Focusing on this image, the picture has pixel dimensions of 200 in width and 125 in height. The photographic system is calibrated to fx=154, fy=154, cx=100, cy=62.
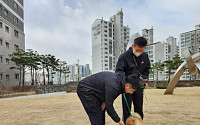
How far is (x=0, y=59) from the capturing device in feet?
82.0

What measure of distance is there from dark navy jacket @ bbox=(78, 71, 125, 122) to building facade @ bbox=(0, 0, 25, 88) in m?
26.0

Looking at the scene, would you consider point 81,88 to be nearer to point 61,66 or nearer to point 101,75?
point 101,75

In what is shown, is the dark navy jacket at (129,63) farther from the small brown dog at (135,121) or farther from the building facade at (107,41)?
the building facade at (107,41)

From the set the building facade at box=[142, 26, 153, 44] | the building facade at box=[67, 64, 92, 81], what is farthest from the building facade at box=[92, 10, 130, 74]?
the building facade at box=[142, 26, 153, 44]

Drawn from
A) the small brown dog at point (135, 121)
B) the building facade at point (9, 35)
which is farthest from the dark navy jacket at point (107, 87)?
the building facade at point (9, 35)

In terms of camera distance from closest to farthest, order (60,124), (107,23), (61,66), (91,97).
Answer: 1. (91,97)
2. (60,124)
3. (61,66)
4. (107,23)

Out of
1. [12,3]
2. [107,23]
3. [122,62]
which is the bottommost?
[122,62]

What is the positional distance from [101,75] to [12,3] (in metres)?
32.8

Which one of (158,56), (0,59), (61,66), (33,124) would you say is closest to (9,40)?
(0,59)

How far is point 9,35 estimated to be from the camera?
90.4ft

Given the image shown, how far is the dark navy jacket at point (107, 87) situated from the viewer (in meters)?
2.16

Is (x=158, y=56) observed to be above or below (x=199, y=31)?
below

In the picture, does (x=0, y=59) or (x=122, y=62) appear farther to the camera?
(x=0, y=59)

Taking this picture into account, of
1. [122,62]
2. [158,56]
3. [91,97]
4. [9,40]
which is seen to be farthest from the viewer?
[158,56]
